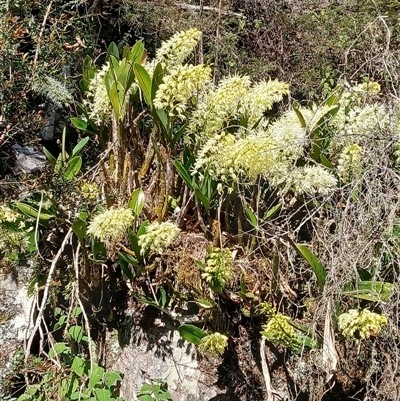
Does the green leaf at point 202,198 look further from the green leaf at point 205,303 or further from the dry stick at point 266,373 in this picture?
the dry stick at point 266,373

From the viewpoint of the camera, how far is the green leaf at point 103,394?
6.04 ft

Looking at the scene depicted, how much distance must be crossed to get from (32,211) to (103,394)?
0.69 meters

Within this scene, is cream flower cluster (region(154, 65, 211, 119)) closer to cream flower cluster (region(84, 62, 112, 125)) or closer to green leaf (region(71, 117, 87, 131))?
cream flower cluster (region(84, 62, 112, 125))

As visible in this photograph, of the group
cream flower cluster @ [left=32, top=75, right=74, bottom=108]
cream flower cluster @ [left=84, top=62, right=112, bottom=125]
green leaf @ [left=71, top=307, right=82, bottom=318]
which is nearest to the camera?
green leaf @ [left=71, top=307, right=82, bottom=318]

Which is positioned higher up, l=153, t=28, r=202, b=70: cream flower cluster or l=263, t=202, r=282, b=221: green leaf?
l=153, t=28, r=202, b=70: cream flower cluster

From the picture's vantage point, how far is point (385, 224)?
1743 mm

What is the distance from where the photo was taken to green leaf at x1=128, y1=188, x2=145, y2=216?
1974 mm

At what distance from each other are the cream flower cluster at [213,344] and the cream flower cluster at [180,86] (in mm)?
758

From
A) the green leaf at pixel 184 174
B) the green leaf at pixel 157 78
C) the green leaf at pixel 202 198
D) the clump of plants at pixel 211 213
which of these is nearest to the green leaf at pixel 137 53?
the clump of plants at pixel 211 213

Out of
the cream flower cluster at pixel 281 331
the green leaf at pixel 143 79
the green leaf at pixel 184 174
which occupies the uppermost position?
the green leaf at pixel 143 79

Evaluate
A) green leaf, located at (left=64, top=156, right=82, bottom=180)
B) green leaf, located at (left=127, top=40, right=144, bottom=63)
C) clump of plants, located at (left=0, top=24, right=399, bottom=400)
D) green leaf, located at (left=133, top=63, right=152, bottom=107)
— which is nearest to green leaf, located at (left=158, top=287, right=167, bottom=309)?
clump of plants, located at (left=0, top=24, right=399, bottom=400)

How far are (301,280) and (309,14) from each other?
232cm

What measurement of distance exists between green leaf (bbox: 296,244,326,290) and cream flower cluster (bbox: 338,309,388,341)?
16cm

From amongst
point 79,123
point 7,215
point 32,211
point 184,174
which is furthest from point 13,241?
point 184,174
